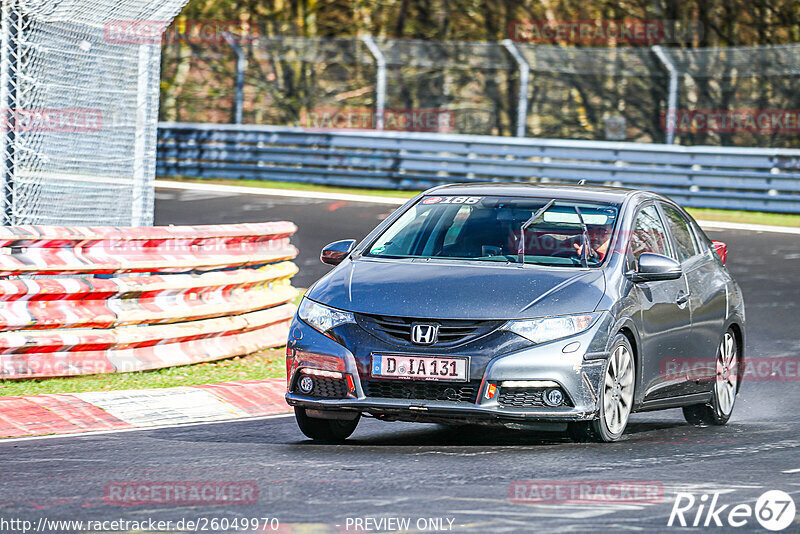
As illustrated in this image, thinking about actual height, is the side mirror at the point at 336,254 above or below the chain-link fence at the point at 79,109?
below

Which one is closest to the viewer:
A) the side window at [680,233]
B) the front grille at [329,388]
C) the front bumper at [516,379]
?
Result: the front bumper at [516,379]

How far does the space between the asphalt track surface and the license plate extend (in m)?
0.43

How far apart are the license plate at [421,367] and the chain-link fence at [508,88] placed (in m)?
17.4

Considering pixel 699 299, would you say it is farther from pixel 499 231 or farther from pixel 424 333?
pixel 424 333

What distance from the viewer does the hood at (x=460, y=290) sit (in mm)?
7512

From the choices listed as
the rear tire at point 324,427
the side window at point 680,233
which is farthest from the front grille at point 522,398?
the side window at point 680,233

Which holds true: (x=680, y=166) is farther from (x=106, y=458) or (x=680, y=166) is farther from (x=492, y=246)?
(x=106, y=458)

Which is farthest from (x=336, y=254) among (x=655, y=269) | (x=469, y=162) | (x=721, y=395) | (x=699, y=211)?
(x=469, y=162)

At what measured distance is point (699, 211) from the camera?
22.8 metres

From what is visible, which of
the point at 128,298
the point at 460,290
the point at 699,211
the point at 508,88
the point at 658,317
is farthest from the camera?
the point at 508,88

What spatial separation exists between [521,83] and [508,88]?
2.33 ft

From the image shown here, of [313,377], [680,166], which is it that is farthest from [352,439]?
[680,166]

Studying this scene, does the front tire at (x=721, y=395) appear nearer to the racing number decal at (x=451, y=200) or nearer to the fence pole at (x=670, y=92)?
the racing number decal at (x=451, y=200)

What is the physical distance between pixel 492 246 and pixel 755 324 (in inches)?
242
